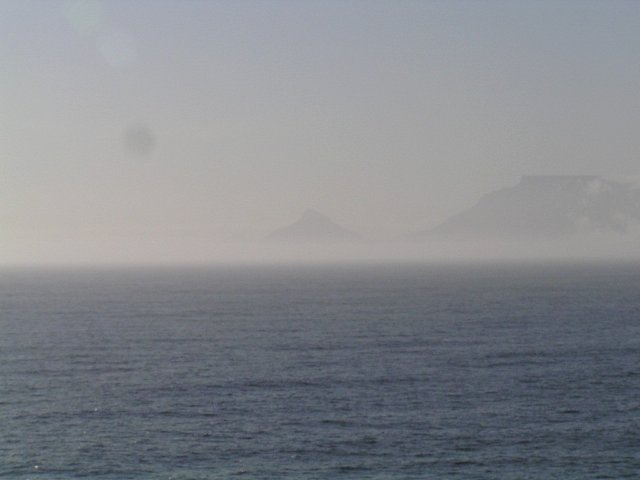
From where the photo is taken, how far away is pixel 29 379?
8319 centimetres

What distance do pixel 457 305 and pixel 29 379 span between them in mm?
108037

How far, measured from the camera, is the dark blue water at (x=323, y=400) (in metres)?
55.1

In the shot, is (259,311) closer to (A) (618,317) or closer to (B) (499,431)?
(A) (618,317)

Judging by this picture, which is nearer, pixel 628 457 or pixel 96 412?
pixel 628 457

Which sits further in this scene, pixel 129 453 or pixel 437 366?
pixel 437 366

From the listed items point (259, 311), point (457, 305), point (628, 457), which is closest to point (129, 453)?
point (628, 457)

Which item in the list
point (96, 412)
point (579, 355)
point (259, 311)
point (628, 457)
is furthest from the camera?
point (259, 311)

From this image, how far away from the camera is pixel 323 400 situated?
7319cm

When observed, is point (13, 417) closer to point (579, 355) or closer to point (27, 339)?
point (27, 339)

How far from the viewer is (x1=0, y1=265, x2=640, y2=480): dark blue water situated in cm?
5509

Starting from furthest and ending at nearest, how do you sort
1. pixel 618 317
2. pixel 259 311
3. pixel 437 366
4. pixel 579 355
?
pixel 259 311, pixel 618 317, pixel 579 355, pixel 437 366

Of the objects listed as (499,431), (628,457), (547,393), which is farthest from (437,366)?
(628,457)

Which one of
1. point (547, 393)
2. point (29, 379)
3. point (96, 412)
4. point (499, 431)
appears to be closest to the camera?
point (499, 431)

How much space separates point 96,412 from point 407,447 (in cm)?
2828
